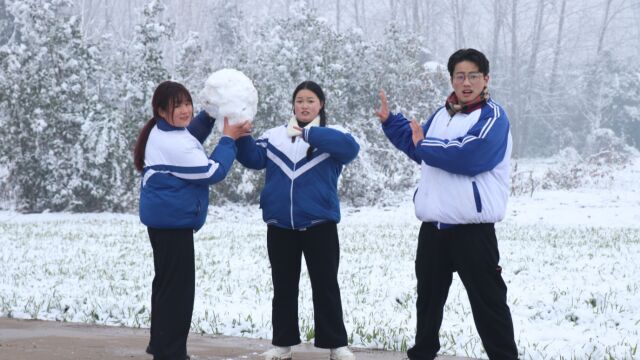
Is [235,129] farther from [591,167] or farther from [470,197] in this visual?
[591,167]

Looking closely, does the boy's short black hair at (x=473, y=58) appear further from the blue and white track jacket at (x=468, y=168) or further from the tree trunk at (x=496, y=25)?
the tree trunk at (x=496, y=25)

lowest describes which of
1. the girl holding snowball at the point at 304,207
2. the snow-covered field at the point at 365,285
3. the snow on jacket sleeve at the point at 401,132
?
the snow-covered field at the point at 365,285

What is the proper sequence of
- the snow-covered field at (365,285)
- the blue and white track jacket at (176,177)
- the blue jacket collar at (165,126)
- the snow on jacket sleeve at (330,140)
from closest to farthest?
the blue and white track jacket at (176,177) < the blue jacket collar at (165,126) < the snow on jacket sleeve at (330,140) < the snow-covered field at (365,285)

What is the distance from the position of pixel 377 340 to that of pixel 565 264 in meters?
4.82

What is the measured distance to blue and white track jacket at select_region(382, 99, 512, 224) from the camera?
4645mm

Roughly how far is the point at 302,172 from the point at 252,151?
41 cm

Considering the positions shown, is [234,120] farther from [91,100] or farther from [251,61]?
[251,61]

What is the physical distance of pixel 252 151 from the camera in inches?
217

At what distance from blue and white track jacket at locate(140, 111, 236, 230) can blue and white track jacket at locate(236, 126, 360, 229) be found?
477mm

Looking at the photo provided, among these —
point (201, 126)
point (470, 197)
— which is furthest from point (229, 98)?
point (470, 197)

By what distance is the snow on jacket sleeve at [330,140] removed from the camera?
5238mm

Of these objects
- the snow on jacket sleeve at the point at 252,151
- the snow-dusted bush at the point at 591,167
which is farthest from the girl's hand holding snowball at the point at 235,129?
the snow-dusted bush at the point at 591,167

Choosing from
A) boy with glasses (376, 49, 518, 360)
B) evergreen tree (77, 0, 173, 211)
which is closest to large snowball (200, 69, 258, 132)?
boy with glasses (376, 49, 518, 360)

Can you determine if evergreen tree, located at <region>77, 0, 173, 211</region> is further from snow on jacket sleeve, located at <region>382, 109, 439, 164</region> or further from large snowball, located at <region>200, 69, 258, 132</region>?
snow on jacket sleeve, located at <region>382, 109, 439, 164</region>
